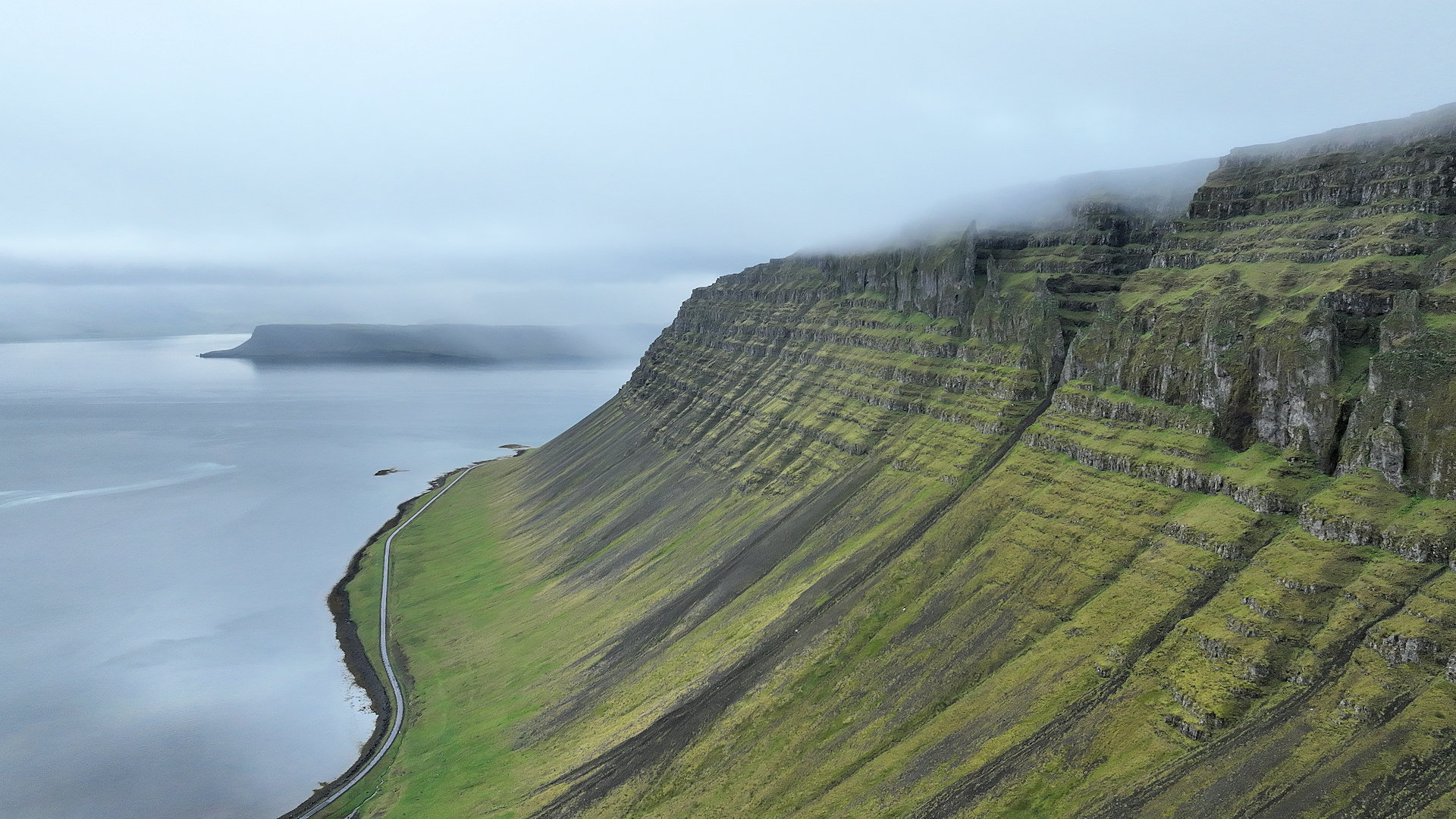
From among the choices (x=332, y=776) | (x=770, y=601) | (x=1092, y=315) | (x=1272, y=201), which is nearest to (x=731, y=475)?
(x=770, y=601)

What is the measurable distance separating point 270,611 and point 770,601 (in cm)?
9168

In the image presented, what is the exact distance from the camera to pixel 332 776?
87.5 metres

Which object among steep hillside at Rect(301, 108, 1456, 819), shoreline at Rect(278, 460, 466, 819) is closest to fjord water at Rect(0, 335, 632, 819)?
shoreline at Rect(278, 460, 466, 819)

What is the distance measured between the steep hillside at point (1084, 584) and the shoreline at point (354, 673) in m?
3.69

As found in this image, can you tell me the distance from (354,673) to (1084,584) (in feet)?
320

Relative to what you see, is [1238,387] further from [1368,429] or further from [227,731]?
[227,731]

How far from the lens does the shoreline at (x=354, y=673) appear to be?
8512 centimetres

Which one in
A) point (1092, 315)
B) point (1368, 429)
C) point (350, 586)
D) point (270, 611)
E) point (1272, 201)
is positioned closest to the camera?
point (1368, 429)

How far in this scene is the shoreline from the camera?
85.1 metres

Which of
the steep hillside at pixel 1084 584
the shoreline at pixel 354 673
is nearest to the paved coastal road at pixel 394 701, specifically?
the shoreline at pixel 354 673

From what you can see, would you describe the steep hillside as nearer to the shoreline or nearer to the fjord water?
the shoreline

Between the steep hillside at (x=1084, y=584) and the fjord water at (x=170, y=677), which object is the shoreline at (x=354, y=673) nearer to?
the fjord water at (x=170, y=677)

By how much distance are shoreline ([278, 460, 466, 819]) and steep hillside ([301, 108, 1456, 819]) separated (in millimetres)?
3687

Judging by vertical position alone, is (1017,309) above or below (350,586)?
above
